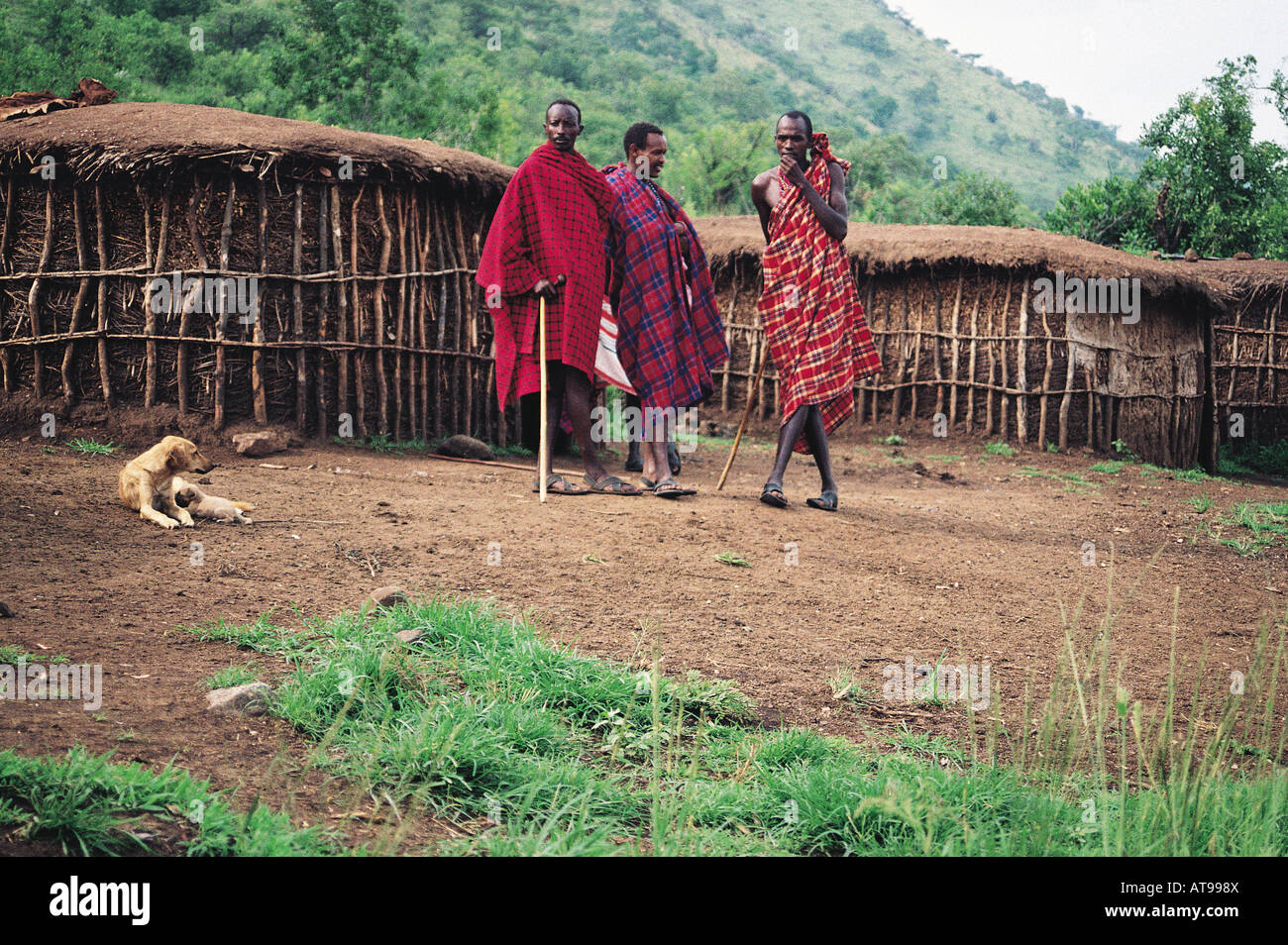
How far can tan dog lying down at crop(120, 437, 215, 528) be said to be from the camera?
4.48 m

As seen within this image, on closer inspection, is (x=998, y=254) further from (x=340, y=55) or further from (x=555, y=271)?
(x=340, y=55)

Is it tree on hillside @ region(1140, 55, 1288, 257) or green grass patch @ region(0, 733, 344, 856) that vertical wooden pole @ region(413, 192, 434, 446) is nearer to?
green grass patch @ region(0, 733, 344, 856)

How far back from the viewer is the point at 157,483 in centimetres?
463

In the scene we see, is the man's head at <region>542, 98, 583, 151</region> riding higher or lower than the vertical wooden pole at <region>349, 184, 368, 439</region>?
higher

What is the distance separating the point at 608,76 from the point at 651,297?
46.0 m

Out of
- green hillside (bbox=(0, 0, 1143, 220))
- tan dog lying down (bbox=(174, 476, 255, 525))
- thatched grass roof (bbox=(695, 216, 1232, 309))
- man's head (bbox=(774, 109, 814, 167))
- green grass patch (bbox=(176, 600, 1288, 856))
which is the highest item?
green hillside (bbox=(0, 0, 1143, 220))

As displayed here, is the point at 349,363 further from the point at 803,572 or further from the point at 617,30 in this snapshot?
the point at 617,30

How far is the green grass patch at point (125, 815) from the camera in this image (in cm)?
179

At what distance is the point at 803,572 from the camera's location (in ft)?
14.6

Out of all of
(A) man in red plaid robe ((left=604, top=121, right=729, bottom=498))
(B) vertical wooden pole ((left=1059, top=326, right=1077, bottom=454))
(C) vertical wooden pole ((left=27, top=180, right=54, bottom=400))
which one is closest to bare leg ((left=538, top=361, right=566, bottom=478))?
Result: (A) man in red plaid robe ((left=604, top=121, right=729, bottom=498))

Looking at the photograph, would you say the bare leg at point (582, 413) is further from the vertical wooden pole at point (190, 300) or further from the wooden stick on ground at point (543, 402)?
the vertical wooden pole at point (190, 300)

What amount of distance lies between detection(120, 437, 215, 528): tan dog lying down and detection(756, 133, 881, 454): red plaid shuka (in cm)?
315

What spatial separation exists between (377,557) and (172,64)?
25157mm

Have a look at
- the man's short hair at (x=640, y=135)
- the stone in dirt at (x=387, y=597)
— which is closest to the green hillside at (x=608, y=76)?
the man's short hair at (x=640, y=135)
